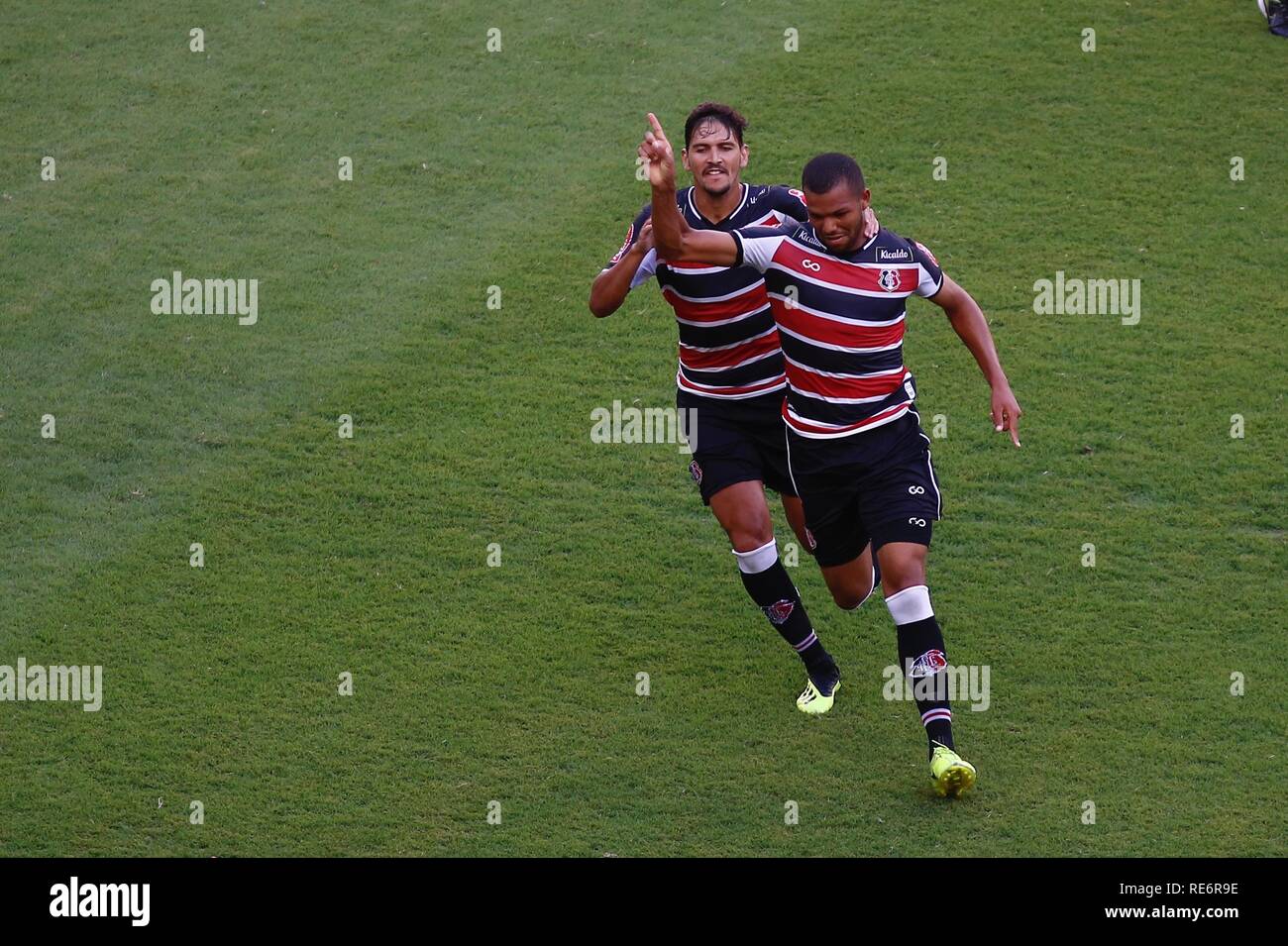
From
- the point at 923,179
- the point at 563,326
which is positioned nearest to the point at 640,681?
the point at 563,326

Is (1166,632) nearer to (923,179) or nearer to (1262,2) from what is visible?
(923,179)

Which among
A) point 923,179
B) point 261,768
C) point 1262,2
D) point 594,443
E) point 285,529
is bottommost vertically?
point 261,768

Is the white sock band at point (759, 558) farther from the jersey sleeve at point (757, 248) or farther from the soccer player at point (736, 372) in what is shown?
the jersey sleeve at point (757, 248)

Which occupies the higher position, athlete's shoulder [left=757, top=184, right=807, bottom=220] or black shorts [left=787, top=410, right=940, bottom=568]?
athlete's shoulder [left=757, top=184, right=807, bottom=220]

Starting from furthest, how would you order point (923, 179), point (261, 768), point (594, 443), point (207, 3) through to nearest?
point (207, 3) < point (923, 179) < point (594, 443) < point (261, 768)

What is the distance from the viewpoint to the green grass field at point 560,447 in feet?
21.3

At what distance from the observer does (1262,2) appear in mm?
12734

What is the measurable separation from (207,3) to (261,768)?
8.85 m

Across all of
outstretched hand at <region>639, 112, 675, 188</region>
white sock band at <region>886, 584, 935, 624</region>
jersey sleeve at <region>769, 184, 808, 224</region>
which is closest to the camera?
outstretched hand at <region>639, 112, 675, 188</region>

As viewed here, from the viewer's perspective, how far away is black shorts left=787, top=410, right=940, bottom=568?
247 inches

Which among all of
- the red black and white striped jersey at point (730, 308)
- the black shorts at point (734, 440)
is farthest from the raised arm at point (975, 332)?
the black shorts at point (734, 440)

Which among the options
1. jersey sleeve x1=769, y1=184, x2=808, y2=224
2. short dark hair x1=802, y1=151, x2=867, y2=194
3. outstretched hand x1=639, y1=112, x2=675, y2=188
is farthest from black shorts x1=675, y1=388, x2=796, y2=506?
outstretched hand x1=639, y1=112, x2=675, y2=188

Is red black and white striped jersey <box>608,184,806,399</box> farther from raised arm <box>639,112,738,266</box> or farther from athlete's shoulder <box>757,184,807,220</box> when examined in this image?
raised arm <box>639,112,738,266</box>

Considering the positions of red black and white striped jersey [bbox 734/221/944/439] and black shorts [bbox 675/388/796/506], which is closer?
red black and white striped jersey [bbox 734/221/944/439]
